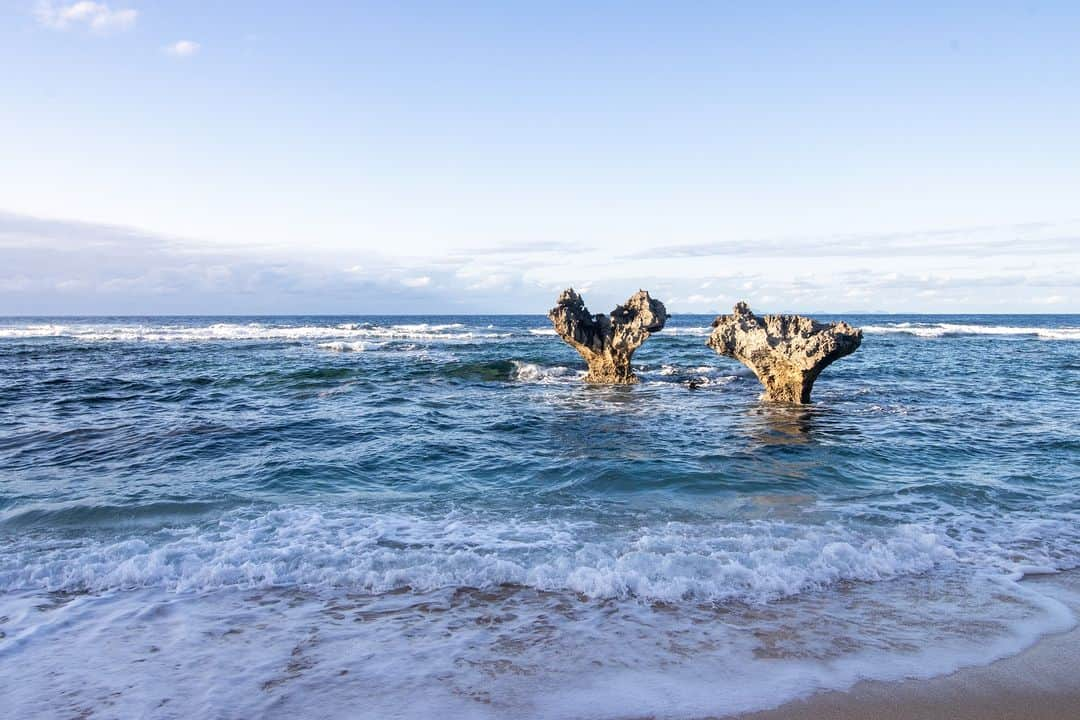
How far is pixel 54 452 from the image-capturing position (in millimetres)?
12414

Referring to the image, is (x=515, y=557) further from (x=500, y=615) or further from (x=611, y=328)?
(x=611, y=328)

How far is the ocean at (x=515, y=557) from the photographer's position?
4855mm

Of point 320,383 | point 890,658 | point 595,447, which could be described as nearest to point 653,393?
point 595,447

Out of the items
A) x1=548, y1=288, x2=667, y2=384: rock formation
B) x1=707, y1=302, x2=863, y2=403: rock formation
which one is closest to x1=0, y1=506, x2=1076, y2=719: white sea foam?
x1=707, y1=302, x2=863, y2=403: rock formation

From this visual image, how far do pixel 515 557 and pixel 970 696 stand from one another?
13.2 ft

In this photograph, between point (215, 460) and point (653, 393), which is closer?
point (215, 460)

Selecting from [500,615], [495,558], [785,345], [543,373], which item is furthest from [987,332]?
[500,615]

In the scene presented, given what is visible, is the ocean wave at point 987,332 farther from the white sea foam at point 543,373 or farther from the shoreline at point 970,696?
the shoreline at point 970,696

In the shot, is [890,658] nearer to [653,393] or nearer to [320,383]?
[653,393]

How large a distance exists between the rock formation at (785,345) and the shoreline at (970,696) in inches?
466

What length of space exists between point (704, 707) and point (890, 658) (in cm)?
161

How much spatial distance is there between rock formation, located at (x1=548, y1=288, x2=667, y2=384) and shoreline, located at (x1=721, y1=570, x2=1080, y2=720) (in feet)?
53.2

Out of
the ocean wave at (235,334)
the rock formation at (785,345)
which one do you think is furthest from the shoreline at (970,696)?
the ocean wave at (235,334)

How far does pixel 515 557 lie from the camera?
713 cm
